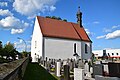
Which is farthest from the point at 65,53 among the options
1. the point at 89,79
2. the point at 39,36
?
the point at 89,79

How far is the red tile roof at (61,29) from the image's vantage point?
140 ft

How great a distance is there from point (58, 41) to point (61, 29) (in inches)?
185

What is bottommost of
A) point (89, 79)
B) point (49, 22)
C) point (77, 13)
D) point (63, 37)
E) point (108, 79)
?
point (89, 79)

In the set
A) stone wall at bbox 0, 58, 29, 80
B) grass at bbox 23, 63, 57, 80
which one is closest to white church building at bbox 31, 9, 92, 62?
grass at bbox 23, 63, 57, 80

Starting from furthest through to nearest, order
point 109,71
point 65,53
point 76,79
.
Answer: point 65,53
point 76,79
point 109,71

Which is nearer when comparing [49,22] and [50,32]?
[50,32]

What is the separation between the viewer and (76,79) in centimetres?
780

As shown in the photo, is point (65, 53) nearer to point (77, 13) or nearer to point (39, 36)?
point (39, 36)

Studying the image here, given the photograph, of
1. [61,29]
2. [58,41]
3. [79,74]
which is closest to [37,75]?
[79,74]

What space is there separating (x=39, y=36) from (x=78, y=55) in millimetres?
11524

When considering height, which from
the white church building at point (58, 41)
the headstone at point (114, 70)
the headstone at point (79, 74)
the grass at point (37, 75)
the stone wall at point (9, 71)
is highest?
the white church building at point (58, 41)

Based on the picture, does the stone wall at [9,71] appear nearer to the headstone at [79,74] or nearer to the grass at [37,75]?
the headstone at [79,74]

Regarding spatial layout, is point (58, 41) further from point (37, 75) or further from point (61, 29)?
point (37, 75)

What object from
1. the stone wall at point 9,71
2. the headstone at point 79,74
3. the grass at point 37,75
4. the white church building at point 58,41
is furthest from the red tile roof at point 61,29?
the headstone at point 79,74
